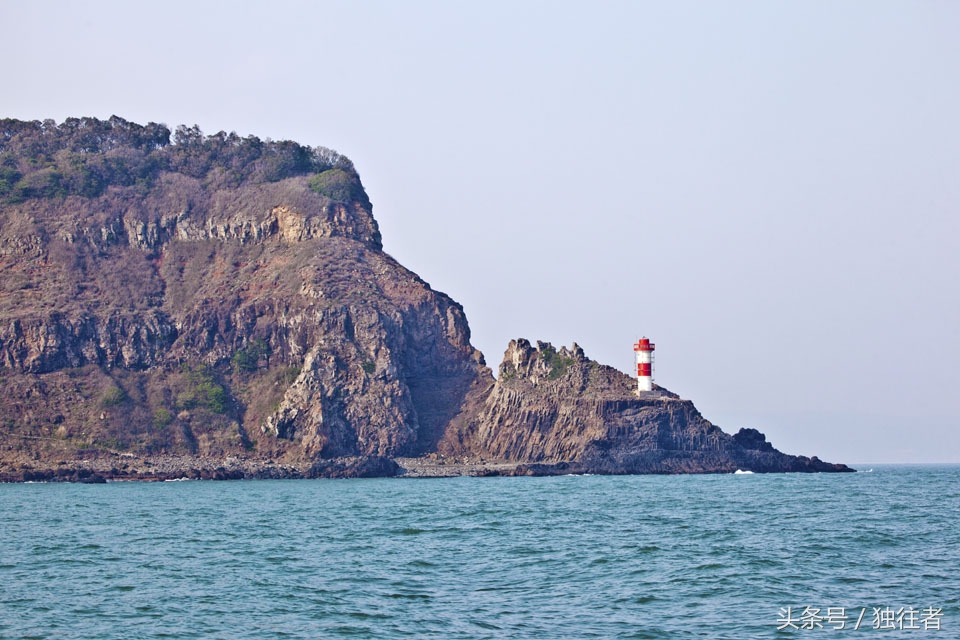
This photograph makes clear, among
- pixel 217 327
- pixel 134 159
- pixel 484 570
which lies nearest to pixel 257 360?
pixel 217 327

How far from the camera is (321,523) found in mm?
51875

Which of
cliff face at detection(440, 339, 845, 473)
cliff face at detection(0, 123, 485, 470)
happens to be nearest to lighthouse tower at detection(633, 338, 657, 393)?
cliff face at detection(440, 339, 845, 473)

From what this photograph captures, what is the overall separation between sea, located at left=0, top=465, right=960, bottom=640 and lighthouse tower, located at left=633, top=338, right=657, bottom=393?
4932 centimetres

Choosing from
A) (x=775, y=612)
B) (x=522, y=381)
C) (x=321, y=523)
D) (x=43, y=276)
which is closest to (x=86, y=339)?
(x=43, y=276)

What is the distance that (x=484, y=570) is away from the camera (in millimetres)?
35188

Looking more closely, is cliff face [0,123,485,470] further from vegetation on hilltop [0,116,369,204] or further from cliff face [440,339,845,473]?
cliff face [440,339,845,473]

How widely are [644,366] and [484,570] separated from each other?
267 ft

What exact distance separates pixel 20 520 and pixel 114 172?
88.5m

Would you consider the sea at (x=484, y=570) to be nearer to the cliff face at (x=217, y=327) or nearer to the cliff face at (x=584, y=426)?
the cliff face at (x=584, y=426)

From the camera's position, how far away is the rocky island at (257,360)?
359 feet

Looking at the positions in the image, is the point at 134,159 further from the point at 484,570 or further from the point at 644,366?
the point at 484,570

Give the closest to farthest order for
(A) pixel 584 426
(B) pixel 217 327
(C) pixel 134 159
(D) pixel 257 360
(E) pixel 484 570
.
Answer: (E) pixel 484 570 → (A) pixel 584 426 → (D) pixel 257 360 → (B) pixel 217 327 → (C) pixel 134 159

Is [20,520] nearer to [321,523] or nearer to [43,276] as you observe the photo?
[321,523]

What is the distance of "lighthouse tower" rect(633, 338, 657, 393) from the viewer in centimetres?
11431
